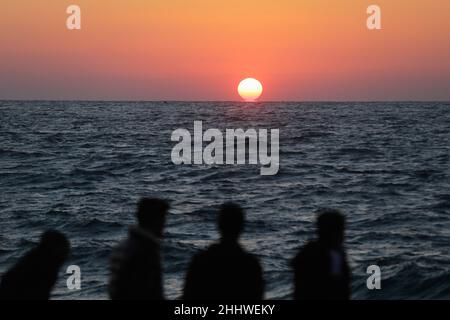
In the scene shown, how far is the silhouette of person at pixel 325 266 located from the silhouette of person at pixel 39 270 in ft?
6.22

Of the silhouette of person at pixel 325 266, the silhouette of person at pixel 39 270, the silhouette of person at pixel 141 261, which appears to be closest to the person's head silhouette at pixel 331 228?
the silhouette of person at pixel 325 266

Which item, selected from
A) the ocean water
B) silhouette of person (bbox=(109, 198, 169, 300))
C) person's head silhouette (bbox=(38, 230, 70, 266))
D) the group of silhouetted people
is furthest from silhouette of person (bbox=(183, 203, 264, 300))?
the ocean water

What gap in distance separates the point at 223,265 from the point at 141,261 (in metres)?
0.59

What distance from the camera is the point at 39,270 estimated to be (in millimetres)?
6117

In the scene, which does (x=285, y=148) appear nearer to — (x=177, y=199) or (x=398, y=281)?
(x=177, y=199)

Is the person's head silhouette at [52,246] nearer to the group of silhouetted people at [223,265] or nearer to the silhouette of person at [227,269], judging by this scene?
the group of silhouetted people at [223,265]

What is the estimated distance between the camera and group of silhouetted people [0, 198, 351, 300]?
5480mm

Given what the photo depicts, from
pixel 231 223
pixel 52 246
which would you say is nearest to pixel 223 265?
pixel 231 223

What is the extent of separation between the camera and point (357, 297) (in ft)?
42.2

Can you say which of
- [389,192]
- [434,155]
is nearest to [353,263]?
[389,192]

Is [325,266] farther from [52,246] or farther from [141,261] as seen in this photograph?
[52,246]

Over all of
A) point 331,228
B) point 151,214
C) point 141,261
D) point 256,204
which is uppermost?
point 151,214

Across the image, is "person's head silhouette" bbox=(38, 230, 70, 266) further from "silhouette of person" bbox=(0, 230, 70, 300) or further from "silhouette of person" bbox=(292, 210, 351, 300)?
"silhouette of person" bbox=(292, 210, 351, 300)
